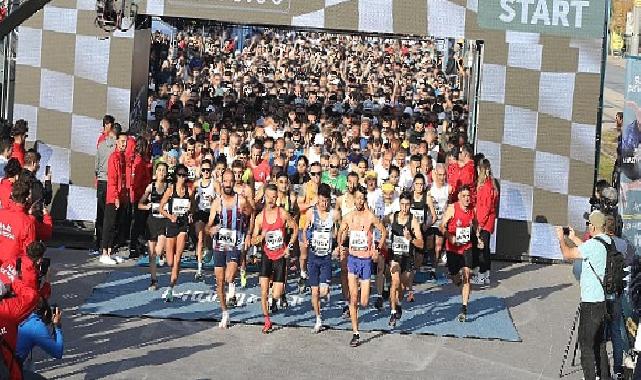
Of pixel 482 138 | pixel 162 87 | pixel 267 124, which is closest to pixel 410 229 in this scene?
pixel 482 138

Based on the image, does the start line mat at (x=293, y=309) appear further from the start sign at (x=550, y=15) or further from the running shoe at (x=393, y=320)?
the start sign at (x=550, y=15)

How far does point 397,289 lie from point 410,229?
28.8 inches

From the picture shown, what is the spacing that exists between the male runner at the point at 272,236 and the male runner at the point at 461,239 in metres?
2.07

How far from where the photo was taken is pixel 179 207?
14891 millimetres

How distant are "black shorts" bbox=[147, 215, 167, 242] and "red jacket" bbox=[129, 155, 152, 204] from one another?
5.54ft

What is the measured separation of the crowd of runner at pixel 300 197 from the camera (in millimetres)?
13758

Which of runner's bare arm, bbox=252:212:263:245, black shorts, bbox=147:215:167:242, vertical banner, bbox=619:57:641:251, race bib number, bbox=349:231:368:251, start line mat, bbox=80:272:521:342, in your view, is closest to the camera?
vertical banner, bbox=619:57:641:251

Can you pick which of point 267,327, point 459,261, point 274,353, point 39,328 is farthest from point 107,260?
point 39,328

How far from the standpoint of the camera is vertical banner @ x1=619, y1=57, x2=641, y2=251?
511 inches

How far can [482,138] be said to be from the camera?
18016 millimetres

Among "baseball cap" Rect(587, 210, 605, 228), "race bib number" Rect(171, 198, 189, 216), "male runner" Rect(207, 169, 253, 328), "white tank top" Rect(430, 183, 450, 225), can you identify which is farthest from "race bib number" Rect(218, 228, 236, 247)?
"baseball cap" Rect(587, 210, 605, 228)

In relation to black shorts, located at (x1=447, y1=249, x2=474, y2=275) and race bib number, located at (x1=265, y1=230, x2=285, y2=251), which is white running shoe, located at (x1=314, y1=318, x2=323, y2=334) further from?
black shorts, located at (x1=447, y1=249, x2=474, y2=275)

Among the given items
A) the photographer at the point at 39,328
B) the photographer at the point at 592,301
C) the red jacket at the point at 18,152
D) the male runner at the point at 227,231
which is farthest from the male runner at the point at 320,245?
the photographer at the point at 39,328

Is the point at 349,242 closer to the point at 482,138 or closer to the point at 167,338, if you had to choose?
the point at 167,338
